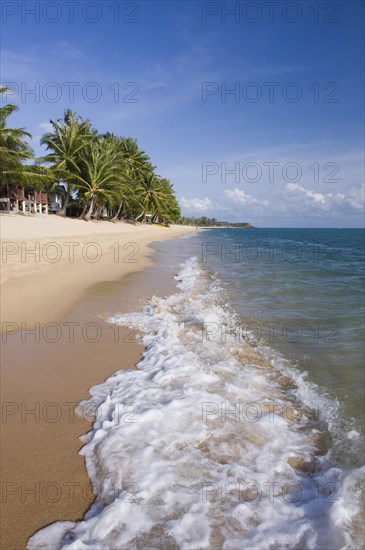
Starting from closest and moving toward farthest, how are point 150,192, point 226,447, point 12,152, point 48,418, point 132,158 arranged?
1. point 226,447
2. point 48,418
3. point 12,152
4. point 132,158
5. point 150,192

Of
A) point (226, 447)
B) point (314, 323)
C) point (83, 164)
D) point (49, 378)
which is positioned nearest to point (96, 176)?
point (83, 164)

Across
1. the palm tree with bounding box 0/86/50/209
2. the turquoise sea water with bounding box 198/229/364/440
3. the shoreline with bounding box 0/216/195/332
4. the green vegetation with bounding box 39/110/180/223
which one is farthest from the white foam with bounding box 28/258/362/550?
the green vegetation with bounding box 39/110/180/223

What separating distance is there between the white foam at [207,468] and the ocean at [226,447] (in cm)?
1

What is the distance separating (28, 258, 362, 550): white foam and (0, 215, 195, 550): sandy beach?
0.52 feet

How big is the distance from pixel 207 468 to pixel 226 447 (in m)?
0.35

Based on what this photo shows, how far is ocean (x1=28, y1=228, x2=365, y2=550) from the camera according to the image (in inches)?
86.8

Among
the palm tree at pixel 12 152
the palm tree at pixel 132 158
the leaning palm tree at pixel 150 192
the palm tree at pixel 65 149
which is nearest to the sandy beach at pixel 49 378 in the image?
the palm tree at pixel 12 152

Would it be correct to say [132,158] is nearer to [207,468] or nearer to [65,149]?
[65,149]

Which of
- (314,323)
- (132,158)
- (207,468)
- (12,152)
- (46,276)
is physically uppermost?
(132,158)

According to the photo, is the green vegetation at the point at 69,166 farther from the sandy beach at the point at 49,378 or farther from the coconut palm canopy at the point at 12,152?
the sandy beach at the point at 49,378

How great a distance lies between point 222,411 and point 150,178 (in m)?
61.1

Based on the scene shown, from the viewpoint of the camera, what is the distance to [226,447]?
304 cm

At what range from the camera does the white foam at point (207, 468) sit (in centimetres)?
218

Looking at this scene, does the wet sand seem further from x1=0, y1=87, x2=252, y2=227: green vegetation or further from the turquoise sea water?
x1=0, y1=87, x2=252, y2=227: green vegetation
